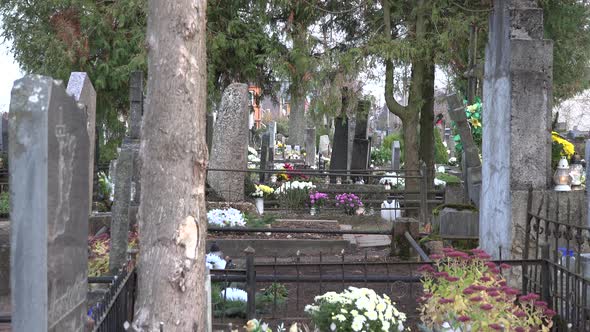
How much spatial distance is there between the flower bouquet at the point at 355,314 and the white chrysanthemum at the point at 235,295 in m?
1.63

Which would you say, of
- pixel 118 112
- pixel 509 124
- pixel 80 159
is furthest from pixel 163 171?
pixel 118 112

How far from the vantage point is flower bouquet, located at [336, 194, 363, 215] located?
16.6 meters

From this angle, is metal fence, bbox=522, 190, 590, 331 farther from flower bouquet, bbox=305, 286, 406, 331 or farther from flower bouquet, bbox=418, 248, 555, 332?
flower bouquet, bbox=305, 286, 406, 331

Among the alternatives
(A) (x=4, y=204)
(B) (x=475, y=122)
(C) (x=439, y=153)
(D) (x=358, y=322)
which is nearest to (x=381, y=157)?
(C) (x=439, y=153)

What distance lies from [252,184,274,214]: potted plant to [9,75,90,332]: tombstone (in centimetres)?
1214

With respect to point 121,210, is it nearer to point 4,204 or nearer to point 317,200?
point 4,204

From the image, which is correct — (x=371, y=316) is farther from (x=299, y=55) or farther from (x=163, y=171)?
(x=299, y=55)

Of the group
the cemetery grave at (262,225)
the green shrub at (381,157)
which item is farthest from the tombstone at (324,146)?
the cemetery grave at (262,225)

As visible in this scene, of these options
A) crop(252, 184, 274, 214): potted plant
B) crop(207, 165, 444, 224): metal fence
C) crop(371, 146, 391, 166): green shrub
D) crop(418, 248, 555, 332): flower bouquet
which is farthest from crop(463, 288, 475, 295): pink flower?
crop(371, 146, 391, 166): green shrub

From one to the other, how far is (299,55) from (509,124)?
9.93 meters

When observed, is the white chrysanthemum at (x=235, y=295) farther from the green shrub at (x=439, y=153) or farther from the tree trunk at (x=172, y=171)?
the green shrub at (x=439, y=153)

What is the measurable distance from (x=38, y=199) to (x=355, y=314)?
→ 2.97 m

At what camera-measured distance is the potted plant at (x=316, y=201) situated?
1639 cm

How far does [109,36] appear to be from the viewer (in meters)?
21.3
